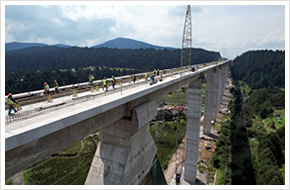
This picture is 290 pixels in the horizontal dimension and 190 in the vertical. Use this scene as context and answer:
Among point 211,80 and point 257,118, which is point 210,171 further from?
point 257,118

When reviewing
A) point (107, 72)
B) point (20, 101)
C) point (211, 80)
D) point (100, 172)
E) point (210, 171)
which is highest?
point (107, 72)

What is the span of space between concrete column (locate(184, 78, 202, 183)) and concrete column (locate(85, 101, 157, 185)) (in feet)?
62.3

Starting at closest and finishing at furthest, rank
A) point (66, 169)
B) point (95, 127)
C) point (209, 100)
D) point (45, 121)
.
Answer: point (45, 121)
point (95, 127)
point (66, 169)
point (209, 100)

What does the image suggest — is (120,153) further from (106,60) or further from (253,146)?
(106,60)

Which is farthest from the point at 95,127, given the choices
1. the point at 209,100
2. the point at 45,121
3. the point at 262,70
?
the point at 262,70

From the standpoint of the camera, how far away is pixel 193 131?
29016mm

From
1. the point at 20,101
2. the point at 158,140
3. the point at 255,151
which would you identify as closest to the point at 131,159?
the point at 20,101

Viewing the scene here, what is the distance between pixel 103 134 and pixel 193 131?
21.1m

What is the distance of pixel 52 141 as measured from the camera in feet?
20.6

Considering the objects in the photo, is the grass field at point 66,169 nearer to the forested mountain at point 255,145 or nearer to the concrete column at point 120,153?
the concrete column at point 120,153

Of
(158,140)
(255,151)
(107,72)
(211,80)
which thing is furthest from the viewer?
(107,72)

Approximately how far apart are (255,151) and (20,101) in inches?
1644

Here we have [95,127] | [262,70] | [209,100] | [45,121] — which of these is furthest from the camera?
[262,70]

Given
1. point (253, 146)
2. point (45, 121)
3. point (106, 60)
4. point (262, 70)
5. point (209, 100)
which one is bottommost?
point (253, 146)
